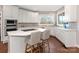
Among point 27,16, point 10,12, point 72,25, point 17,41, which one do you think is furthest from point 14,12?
point 17,41

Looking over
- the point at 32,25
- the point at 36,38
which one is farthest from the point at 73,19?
the point at 32,25

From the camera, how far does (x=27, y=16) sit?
8.36m

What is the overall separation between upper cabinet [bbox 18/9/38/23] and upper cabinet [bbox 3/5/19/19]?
1.77ft

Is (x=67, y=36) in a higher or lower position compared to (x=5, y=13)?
lower

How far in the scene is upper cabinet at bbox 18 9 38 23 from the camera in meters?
Answer: 7.71

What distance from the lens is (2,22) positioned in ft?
20.3

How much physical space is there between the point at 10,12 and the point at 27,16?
182cm

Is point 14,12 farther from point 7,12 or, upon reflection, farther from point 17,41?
point 17,41

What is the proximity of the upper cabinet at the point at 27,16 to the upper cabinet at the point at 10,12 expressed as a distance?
540 millimetres

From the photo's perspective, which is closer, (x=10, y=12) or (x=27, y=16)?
(x=10, y=12)

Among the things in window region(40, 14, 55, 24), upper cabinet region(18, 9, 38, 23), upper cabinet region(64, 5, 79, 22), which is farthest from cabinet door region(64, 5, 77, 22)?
window region(40, 14, 55, 24)

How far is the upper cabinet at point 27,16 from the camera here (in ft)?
25.3
